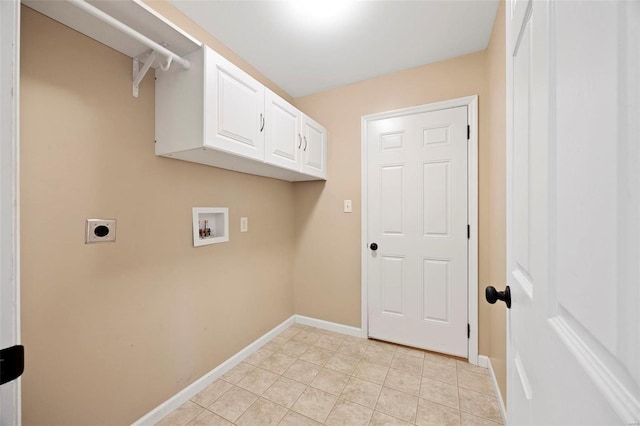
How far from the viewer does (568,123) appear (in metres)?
0.37

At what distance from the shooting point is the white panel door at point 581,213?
236mm

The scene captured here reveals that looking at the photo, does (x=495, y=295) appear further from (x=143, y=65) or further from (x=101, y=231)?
(x=143, y=65)

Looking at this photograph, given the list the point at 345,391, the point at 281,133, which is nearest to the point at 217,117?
the point at 281,133

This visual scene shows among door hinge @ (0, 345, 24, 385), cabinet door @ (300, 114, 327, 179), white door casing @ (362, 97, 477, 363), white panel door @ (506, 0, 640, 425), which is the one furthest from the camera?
cabinet door @ (300, 114, 327, 179)

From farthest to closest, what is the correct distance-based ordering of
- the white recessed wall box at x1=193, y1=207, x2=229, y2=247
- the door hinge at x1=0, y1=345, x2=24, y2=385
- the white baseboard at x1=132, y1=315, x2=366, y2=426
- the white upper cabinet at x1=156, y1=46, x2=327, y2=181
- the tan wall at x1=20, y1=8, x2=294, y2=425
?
1. the white recessed wall box at x1=193, y1=207, x2=229, y2=247
2. the white baseboard at x1=132, y1=315, x2=366, y2=426
3. the white upper cabinet at x1=156, y1=46, x2=327, y2=181
4. the tan wall at x1=20, y1=8, x2=294, y2=425
5. the door hinge at x1=0, y1=345, x2=24, y2=385

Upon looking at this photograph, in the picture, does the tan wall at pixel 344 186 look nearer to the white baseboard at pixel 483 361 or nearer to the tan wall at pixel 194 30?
the white baseboard at pixel 483 361

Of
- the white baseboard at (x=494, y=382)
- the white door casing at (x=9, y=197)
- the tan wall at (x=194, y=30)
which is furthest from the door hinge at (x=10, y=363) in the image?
the white baseboard at (x=494, y=382)

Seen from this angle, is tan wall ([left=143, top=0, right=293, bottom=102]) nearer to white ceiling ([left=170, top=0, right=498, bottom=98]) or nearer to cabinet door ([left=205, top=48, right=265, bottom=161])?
white ceiling ([left=170, top=0, right=498, bottom=98])

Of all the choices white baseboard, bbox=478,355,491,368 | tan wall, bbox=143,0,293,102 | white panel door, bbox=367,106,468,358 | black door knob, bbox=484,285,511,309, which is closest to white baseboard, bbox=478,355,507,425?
white baseboard, bbox=478,355,491,368

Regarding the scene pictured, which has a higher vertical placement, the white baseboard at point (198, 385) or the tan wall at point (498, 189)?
the tan wall at point (498, 189)

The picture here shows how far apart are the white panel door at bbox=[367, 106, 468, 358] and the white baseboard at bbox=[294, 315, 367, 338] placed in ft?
0.53

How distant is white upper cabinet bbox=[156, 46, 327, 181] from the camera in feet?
4.48

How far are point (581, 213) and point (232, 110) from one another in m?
1.61

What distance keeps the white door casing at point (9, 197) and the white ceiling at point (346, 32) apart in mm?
1398
